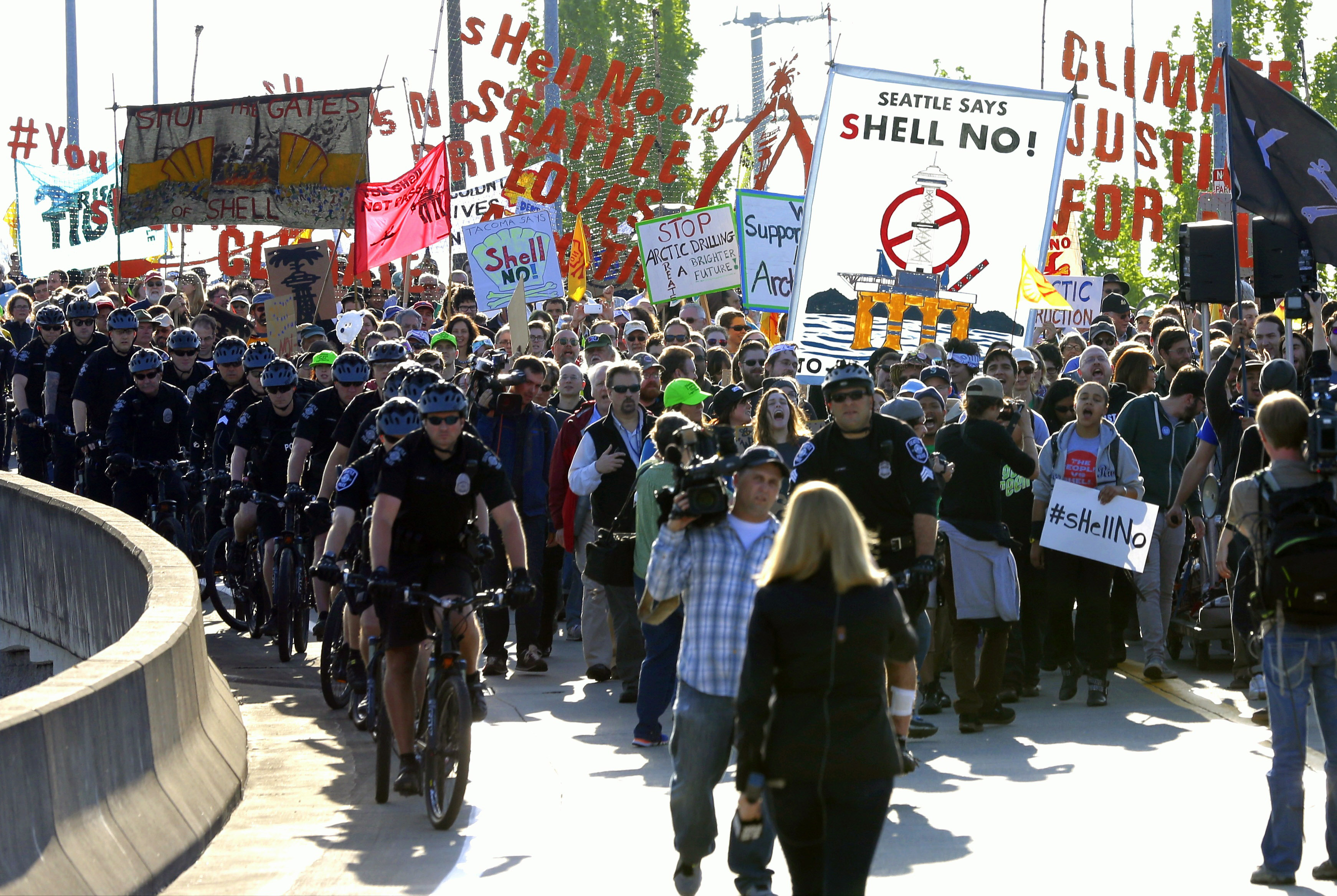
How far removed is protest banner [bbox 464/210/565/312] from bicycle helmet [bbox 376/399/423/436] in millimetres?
13091

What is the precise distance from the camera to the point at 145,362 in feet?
50.2

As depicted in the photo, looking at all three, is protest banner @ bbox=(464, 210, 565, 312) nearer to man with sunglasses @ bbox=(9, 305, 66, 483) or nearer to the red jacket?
man with sunglasses @ bbox=(9, 305, 66, 483)

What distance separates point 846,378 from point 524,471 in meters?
4.60

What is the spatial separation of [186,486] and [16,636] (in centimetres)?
188

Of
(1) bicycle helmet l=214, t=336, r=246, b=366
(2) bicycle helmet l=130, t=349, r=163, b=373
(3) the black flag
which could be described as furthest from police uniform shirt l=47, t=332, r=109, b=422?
(3) the black flag

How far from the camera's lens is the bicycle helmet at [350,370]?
501 inches

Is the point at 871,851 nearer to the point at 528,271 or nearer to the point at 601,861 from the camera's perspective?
the point at 601,861

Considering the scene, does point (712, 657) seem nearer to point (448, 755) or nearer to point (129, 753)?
point (448, 755)

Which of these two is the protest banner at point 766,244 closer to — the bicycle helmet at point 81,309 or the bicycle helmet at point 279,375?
the bicycle helmet at point 81,309

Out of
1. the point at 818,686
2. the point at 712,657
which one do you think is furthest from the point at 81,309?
the point at 818,686

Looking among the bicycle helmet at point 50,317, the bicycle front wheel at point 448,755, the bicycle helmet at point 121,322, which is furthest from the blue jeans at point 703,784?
the bicycle helmet at point 50,317

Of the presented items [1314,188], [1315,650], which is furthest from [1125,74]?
[1315,650]

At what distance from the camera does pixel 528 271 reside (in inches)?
916

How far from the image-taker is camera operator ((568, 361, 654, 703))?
11.9 meters
